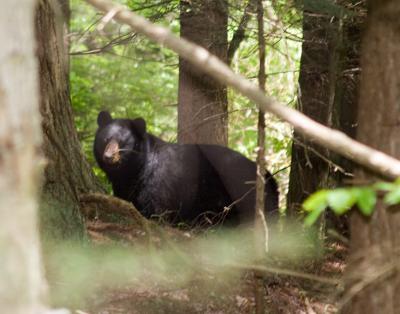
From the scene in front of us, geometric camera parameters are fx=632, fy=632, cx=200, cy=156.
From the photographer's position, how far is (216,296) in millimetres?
5543

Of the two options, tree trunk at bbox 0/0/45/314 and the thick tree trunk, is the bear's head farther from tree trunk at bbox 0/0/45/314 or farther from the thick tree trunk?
tree trunk at bbox 0/0/45/314

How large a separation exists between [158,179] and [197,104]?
49.6 inches

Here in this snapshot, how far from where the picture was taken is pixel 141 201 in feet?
28.7

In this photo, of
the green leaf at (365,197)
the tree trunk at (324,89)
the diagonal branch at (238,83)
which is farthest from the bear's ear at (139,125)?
the green leaf at (365,197)

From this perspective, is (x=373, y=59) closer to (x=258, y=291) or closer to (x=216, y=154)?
(x=258, y=291)

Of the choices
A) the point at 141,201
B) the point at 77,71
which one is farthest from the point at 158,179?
the point at 77,71

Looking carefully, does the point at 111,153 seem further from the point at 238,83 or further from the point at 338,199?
the point at 338,199

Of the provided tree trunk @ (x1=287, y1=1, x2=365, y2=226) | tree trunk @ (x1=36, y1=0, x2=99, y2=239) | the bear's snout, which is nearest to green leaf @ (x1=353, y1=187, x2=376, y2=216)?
tree trunk @ (x1=36, y1=0, x2=99, y2=239)

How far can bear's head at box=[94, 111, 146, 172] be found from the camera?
841 cm

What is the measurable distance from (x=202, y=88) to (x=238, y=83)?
5.21 meters

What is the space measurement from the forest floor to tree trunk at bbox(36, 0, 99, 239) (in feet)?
2.30

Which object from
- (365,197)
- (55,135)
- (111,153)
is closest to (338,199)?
(365,197)

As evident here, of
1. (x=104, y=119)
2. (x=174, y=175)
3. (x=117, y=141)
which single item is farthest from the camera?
(x=174, y=175)

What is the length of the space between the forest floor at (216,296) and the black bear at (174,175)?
7.85 ft
